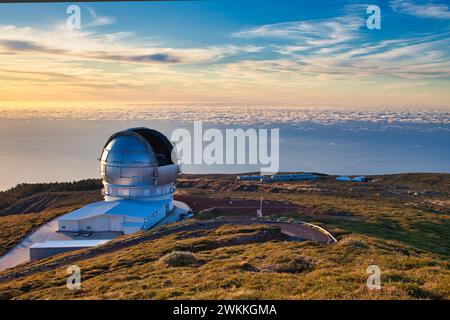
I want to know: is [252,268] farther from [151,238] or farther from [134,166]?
[134,166]

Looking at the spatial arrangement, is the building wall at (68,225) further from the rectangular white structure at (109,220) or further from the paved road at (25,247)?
the paved road at (25,247)

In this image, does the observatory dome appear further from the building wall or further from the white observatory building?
the building wall

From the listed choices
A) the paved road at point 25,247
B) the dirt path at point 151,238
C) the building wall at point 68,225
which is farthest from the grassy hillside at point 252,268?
the building wall at point 68,225

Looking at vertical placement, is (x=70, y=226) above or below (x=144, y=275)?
below

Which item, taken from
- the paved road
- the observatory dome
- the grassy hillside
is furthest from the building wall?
the grassy hillside

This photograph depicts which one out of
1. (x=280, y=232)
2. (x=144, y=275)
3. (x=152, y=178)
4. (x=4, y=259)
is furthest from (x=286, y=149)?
(x=144, y=275)

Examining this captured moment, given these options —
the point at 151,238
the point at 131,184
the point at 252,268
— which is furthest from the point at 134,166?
the point at 252,268

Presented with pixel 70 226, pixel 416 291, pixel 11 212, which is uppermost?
pixel 416 291
